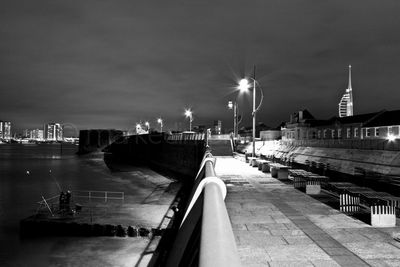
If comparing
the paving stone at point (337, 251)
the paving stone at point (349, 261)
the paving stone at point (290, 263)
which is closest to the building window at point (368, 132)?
the paving stone at point (337, 251)

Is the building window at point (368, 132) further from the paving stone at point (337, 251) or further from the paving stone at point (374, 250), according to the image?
the paving stone at point (337, 251)

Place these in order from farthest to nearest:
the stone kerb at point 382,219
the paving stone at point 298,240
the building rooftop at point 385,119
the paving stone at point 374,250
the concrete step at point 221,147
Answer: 1. the building rooftop at point 385,119
2. the concrete step at point 221,147
3. the stone kerb at point 382,219
4. the paving stone at point 298,240
5. the paving stone at point 374,250

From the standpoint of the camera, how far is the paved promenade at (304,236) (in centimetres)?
696

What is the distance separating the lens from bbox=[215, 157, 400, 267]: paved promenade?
6.96 metres

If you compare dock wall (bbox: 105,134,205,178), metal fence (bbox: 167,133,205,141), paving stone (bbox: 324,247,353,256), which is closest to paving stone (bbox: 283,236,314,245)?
paving stone (bbox: 324,247,353,256)

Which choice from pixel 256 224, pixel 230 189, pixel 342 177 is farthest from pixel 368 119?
pixel 256 224

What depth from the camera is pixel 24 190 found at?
54062 millimetres

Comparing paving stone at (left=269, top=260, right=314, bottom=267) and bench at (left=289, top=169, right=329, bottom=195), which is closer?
paving stone at (left=269, top=260, right=314, bottom=267)

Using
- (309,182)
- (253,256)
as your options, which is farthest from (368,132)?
(253,256)

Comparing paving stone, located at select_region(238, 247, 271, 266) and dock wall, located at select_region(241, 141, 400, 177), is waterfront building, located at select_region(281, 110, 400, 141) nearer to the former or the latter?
dock wall, located at select_region(241, 141, 400, 177)

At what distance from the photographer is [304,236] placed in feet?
28.2

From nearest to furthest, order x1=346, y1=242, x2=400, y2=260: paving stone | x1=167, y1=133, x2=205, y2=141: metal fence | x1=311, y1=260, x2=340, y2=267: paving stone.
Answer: x1=311, y1=260, x2=340, y2=267: paving stone → x1=346, y1=242, x2=400, y2=260: paving stone → x1=167, y1=133, x2=205, y2=141: metal fence

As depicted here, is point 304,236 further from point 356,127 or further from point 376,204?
point 356,127

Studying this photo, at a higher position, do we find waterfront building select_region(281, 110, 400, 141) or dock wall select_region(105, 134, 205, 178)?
waterfront building select_region(281, 110, 400, 141)
